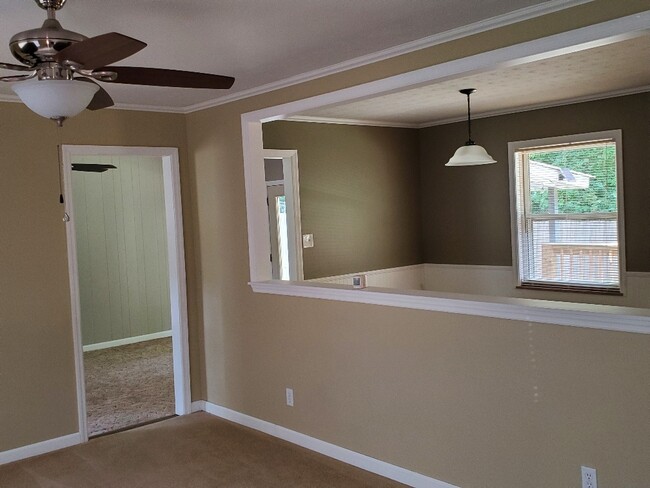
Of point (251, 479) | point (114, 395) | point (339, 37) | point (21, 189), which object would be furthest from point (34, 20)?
point (114, 395)

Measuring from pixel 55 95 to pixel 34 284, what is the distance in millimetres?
2696

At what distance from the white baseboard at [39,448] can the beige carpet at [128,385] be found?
0.27 metres

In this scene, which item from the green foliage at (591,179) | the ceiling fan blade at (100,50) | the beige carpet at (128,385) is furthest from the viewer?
the green foliage at (591,179)

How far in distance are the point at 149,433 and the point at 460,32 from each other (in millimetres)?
3482

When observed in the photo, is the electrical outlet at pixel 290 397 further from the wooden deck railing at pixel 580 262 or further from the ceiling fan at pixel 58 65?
the wooden deck railing at pixel 580 262

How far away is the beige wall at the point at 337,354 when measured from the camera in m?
2.80

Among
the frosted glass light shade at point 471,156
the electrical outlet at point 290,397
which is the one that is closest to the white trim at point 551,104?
the frosted glass light shade at point 471,156

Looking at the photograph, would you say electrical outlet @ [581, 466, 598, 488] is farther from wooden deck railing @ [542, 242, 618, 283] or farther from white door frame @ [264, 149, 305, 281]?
white door frame @ [264, 149, 305, 281]

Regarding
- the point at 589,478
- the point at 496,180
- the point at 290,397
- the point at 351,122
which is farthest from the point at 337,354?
the point at 496,180

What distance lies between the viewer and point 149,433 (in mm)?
4664

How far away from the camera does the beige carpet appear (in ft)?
16.6

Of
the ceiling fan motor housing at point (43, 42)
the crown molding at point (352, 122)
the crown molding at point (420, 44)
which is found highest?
the crown molding at point (352, 122)

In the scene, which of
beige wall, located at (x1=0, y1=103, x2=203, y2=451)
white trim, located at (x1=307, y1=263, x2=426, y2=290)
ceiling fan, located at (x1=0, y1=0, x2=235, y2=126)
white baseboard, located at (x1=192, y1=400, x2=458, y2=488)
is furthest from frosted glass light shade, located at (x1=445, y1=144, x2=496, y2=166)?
ceiling fan, located at (x1=0, y1=0, x2=235, y2=126)

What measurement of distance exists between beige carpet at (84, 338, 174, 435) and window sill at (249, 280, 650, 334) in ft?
6.12
